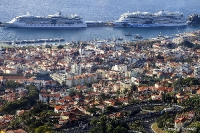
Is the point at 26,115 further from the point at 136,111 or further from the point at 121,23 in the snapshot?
the point at 121,23

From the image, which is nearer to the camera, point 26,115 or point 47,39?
point 26,115

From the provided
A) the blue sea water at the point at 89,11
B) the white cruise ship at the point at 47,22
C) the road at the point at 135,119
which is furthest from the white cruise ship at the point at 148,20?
the road at the point at 135,119

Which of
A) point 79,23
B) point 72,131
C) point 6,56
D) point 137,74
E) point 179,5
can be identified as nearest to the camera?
point 72,131

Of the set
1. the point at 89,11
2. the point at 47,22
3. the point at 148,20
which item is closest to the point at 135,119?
the point at 47,22

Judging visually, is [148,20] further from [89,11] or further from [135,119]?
[135,119]

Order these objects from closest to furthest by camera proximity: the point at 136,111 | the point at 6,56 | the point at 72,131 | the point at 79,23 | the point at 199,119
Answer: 1. the point at 72,131
2. the point at 199,119
3. the point at 136,111
4. the point at 6,56
5. the point at 79,23

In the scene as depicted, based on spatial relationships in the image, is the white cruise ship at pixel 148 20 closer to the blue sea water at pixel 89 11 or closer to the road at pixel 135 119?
the blue sea water at pixel 89 11

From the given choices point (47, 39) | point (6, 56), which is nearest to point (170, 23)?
point (47, 39)
